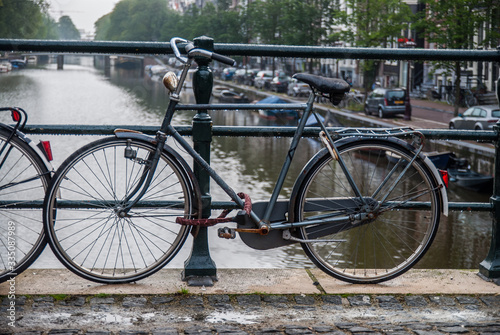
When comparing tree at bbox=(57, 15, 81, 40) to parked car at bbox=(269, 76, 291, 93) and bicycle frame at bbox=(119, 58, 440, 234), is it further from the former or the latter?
bicycle frame at bbox=(119, 58, 440, 234)

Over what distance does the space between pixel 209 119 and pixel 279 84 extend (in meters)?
48.3

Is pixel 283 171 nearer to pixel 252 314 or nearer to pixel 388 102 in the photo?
pixel 252 314

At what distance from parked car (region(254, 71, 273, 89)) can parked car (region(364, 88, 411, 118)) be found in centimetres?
1936

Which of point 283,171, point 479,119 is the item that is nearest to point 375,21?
point 479,119

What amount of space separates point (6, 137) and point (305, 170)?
1.21m

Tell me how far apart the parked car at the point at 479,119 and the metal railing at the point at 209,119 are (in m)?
23.5

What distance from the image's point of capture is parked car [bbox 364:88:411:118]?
35344 millimetres

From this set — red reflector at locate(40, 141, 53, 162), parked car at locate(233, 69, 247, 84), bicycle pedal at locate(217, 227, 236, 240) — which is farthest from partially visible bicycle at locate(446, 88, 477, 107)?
red reflector at locate(40, 141, 53, 162)

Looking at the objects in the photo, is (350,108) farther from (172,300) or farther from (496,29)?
(172,300)

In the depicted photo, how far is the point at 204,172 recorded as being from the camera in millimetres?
3244

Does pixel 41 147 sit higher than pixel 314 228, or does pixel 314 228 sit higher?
pixel 41 147

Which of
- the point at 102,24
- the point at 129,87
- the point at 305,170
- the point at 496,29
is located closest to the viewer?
the point at 305,170

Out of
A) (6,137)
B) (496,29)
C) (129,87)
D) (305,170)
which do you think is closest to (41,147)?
(6,137)

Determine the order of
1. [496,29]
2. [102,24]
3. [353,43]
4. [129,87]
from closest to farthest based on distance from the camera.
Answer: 1. [496,29]
2. [353,43]
3. [129,87]
4. [102,24]
